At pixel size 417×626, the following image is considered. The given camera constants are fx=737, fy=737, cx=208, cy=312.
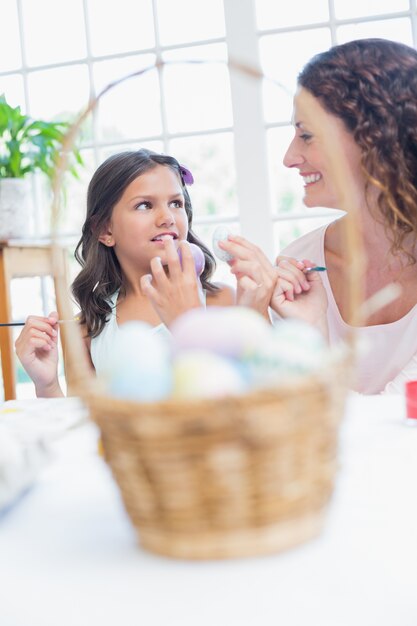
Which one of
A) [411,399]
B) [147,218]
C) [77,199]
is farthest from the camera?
[77,199]

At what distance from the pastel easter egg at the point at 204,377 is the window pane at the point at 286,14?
250 centimetres

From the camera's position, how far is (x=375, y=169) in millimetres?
1359

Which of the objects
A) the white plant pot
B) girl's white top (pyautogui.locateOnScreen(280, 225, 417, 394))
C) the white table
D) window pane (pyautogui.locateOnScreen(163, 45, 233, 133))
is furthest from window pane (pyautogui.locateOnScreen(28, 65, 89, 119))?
the white table

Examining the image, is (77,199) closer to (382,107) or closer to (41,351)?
(41,351)

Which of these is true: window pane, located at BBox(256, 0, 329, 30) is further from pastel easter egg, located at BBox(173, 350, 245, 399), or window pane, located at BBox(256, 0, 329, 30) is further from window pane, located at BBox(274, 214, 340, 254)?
pastel easter egg, located at BBox(173, 350, 245, 399)

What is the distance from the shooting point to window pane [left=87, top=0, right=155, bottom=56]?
288cm

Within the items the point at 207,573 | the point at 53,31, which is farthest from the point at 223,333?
the point at 53,31

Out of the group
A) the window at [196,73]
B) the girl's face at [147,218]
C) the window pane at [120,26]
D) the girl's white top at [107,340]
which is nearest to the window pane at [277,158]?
the window at [196,73]

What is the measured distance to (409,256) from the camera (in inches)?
56.6

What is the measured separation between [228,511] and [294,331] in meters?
0.15

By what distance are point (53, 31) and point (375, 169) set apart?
209 cm

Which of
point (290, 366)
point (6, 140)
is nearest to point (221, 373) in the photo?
point (290, 366)

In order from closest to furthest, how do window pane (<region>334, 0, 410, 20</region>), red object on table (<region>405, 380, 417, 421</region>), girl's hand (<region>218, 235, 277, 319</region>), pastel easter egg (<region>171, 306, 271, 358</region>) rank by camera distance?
pastel easter egg (<region>171, 306, 271, 358</region>) → red object on table (<region>405, 380, 417, 421</region>) → girl's hand (<region>218, 235, 277, 319</region>) → window pane (<region>334, 0, 410, 20</region>)

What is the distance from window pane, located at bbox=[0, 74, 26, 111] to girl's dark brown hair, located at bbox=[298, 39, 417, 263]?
1.97 metres
